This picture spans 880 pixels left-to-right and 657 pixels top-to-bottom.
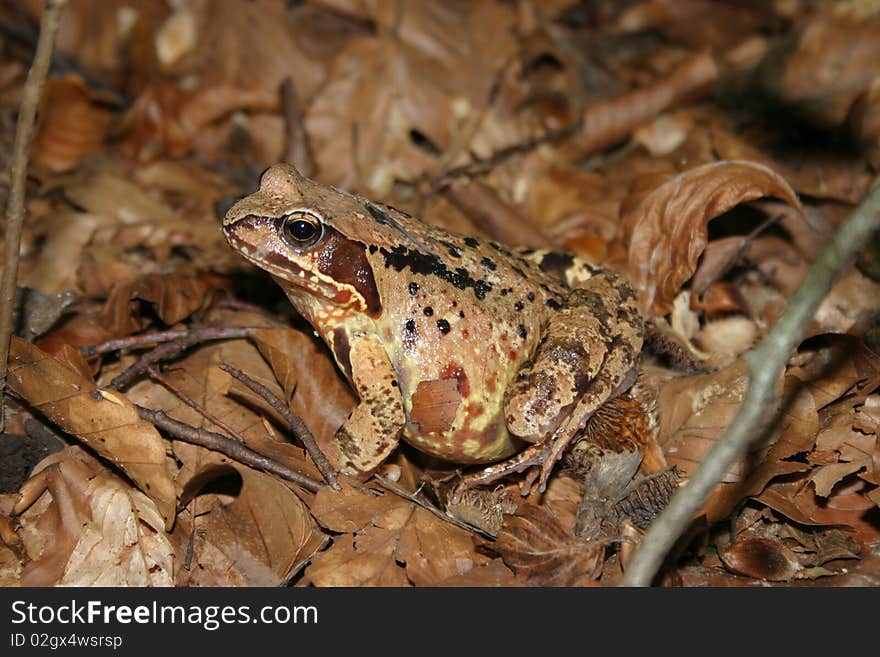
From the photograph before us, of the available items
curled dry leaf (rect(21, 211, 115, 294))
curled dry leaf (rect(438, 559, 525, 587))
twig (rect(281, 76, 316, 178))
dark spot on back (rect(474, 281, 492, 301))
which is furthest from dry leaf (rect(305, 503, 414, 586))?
twig (rect(281, 76, 316, 178))

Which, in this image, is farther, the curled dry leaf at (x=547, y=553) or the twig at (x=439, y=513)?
the twig at (x=439, y=513)

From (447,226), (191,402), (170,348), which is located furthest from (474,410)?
(447,226)

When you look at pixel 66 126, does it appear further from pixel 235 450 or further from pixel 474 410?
pixel 474 410

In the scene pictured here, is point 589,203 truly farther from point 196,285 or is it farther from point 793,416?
point 196,285

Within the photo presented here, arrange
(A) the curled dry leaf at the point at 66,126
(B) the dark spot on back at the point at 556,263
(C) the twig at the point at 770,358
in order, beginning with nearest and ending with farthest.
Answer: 1. (C) the twig at the point at 770,358
2. (B) the dark spot on back at the point at 556,263
3. (A) the curled dry leaf at the point at 66,126

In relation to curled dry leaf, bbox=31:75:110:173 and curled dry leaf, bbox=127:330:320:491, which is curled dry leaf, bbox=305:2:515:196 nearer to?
curled dry leaf, bbox=31:75:110:173

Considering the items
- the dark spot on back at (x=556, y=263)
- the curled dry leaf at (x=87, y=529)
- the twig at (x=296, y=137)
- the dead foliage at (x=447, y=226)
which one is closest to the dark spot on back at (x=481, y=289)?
the dead foliage at (x=447, y=226)

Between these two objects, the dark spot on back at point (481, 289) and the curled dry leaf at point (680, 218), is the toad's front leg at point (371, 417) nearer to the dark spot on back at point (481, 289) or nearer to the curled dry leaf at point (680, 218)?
the dark spot on back at point (481, 289)
